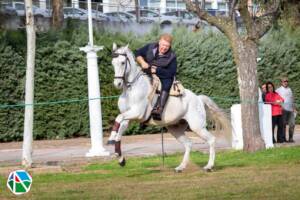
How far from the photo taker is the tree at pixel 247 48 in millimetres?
18359

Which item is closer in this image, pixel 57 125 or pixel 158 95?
pixel 158 95

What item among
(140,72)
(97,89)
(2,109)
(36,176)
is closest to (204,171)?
(140,72)

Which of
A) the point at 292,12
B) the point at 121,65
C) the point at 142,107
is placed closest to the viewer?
the point at 121,65

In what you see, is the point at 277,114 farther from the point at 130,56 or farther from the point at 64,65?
the point at 130,56

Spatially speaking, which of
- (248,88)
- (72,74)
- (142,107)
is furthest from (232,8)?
(72,74)

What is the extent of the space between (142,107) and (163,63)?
3.38ft

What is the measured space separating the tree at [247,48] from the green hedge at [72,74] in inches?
227

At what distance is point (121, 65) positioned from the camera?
1338 cm

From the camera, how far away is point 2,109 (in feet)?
85.2

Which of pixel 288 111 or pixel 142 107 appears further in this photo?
pixel 288 111

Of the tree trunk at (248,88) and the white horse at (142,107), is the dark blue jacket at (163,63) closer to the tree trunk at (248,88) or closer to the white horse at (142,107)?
the white horse at (142,107)

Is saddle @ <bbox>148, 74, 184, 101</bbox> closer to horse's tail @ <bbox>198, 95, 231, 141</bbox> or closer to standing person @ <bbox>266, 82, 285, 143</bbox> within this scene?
horse's tail @ <bbox>198, 95, 231, 141</bbox>

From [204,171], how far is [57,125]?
1319 centimetres

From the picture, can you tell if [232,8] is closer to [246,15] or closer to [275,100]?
[246,15]
